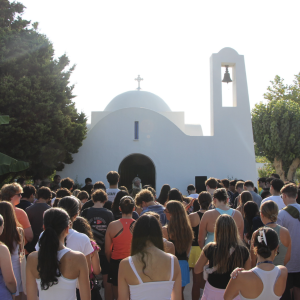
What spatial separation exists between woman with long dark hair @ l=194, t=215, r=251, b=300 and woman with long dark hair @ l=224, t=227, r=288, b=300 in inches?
13.4

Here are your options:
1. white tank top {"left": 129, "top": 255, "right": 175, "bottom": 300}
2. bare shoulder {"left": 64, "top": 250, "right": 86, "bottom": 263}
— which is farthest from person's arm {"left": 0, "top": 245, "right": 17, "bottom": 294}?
white tank top {"left": 129, "top": 255, "right": 175, "bottom": 300}

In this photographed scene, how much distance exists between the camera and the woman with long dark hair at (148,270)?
7.80 ft

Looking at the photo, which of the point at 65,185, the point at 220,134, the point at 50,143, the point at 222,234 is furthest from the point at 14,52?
the point at 222,234

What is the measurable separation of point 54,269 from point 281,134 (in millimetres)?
19051

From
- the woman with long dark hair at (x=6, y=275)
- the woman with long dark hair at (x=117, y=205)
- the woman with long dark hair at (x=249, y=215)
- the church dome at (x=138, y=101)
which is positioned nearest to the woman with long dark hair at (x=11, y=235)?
the woman with long dark hair at (x=6, y=275)

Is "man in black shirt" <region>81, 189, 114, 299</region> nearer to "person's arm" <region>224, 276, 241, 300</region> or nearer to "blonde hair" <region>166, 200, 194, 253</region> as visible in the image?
"blonde hair" <region>166, 200, 194, 253</region>

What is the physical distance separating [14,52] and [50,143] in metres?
3.63

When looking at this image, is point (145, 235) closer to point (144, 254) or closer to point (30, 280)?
point (144, 254)

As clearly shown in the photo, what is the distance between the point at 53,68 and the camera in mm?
12602

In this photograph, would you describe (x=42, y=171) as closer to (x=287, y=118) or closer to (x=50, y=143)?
(x=50, y=143)

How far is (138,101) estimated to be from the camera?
1786 centimetres

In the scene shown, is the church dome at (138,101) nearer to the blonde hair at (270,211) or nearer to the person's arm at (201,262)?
the blonde hair at (270,211)

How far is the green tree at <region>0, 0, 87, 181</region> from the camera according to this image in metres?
10.9

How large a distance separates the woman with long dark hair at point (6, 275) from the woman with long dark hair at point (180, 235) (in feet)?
6.12
